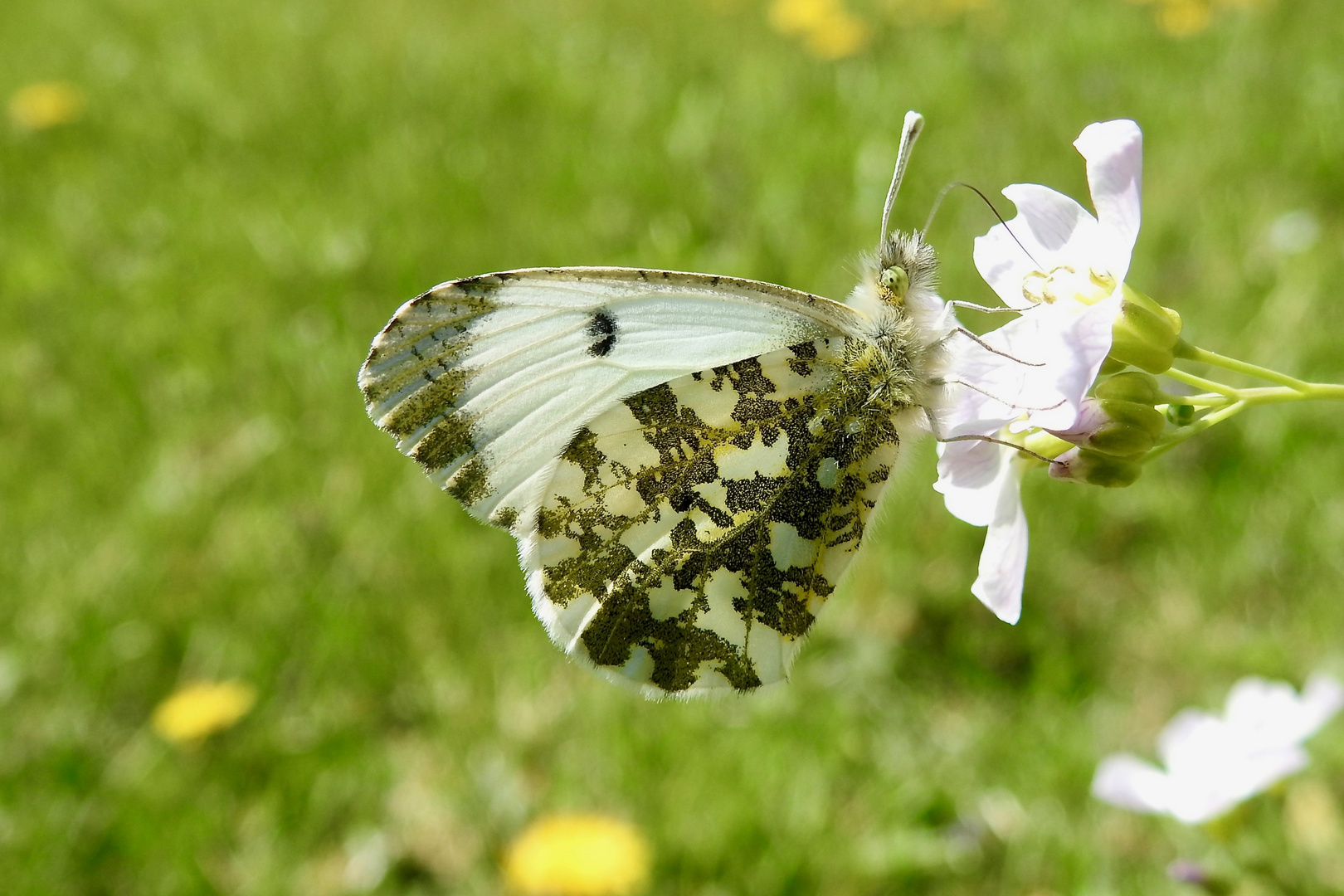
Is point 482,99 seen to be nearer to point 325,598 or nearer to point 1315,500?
point 325,598

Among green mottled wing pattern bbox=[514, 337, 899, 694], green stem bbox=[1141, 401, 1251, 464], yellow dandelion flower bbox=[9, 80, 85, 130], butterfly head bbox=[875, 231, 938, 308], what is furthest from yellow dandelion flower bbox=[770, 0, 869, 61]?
green stem bbox=[1141, 401, 1251, 464]

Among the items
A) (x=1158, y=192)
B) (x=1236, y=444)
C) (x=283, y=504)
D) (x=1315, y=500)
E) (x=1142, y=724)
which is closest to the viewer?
(x=1142, y=724)

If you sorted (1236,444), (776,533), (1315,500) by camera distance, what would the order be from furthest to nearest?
(1236,444) < (1315,500) < (776,533)

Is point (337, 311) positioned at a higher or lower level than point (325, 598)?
higher

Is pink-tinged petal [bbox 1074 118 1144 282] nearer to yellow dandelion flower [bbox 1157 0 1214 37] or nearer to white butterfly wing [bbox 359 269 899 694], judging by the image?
white butterfly wing [bbox 359 269 899 694]

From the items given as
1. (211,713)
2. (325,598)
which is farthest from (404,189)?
(211,713)

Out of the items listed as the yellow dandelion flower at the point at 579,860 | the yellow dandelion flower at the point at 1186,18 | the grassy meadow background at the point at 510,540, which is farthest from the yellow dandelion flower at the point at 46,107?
the yellow dandelion flower at the point at 1186,18

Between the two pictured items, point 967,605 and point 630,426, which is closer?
point 630,426
